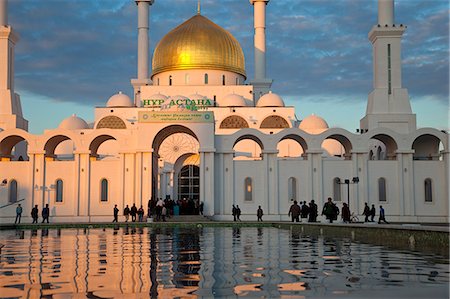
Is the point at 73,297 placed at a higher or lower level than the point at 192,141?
lower

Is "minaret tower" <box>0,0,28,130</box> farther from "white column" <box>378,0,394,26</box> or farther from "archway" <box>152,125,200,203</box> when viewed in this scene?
"white column" <box>378,0,394,26</box>

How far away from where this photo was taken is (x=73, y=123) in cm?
4634

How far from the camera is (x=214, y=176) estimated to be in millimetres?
34250

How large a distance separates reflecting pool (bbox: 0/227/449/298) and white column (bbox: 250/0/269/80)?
127ft

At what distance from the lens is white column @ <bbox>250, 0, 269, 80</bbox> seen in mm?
50362

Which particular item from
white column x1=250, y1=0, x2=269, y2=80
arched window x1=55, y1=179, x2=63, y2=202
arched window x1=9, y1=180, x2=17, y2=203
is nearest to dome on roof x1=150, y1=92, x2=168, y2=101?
white column x1=250, y1=0, x2=269, y2=80

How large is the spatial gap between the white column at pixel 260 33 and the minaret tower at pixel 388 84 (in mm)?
13022

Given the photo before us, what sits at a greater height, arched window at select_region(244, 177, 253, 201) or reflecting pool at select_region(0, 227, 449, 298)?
arched window at select_region(244, 177, 253, 201)

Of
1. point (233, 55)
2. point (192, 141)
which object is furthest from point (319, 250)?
point (233, 55)

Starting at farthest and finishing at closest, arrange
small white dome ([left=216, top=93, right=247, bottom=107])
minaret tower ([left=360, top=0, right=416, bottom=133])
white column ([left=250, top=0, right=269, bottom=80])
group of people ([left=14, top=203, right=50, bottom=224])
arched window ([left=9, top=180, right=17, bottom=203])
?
white column ([left=250, top=0, right=269, bottom=80]), small white dome ([left=216, top=93, right=247, bottom=107]), minaret tower ([left=360, top=0, right=416, bottom=133]), arched window ([left=9, top=180, right=17, bottom=203]), group of people ([left=14, top=203, right=50, bottom=224])

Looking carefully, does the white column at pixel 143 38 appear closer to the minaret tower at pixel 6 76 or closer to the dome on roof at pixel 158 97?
the dome on roof at pixel 158 97

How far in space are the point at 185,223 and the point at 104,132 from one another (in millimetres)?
8826

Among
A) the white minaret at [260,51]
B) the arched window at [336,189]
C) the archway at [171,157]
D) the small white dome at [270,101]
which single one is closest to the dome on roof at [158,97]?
the archway at [171,157]

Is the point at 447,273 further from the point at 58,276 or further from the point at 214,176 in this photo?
the point at 214,176
